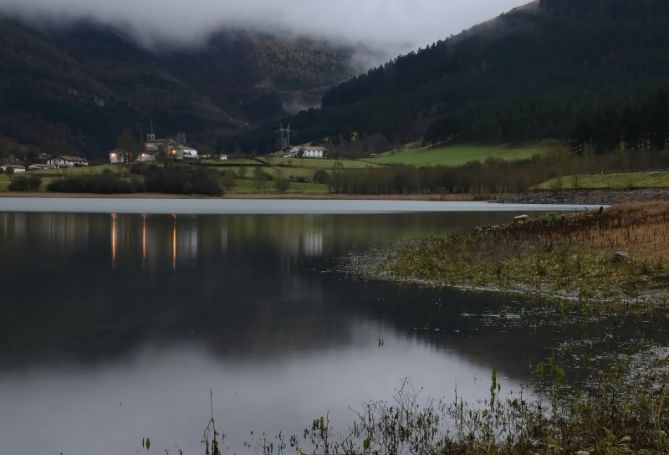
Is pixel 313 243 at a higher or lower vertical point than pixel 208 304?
higher

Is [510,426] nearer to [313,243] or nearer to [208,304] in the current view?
[208,304]

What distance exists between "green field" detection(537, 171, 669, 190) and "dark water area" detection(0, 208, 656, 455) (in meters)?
114

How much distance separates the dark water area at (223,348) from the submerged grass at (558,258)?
12.3 ft

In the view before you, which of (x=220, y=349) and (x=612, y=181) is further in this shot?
(x=612, y=181)

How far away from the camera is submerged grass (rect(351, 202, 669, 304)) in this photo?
1389 inches

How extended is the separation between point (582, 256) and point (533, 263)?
2.86 m

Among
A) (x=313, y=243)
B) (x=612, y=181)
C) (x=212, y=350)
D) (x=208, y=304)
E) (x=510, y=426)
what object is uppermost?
(x=612, y=181)

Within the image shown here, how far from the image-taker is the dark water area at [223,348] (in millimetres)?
17234

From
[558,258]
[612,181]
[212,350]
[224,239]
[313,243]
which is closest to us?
[212,350]

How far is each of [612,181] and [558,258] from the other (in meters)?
128

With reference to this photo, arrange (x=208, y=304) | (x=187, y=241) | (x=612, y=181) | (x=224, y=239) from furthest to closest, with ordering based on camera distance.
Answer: (x=612, y=181) → (x=224, y=239) → (x=187, y=241) → (x=208, y=304)

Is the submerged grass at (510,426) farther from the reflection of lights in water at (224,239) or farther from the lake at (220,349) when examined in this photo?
the reflection of lights in water at (224,239)

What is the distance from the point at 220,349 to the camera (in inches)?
959

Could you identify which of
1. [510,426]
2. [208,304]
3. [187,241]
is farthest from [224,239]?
[510,426]
